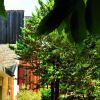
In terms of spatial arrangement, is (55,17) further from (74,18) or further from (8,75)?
(8,75)

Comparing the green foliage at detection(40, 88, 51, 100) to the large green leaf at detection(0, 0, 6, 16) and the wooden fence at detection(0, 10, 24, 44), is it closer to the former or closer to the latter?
the wooden fence at detection(0, 10, 24, 44)

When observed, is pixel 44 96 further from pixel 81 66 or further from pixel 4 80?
pixel 81 66

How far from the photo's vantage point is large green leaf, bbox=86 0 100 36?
999 millimetres

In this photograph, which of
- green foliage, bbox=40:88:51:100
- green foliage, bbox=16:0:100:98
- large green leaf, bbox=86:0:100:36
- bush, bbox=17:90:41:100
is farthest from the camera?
bush, bbox=17:90:41:100

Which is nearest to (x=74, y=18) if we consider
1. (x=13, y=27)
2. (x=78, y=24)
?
(x=78, y=24)

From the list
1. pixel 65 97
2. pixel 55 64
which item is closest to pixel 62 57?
pixel 55 64

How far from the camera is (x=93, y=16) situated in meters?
1.00

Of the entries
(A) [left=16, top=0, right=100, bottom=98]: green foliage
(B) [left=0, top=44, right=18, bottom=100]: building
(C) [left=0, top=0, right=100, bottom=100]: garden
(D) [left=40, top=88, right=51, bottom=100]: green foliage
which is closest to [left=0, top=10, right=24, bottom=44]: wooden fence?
(B) [left=0, top=44, right=18, bottom=100]: building

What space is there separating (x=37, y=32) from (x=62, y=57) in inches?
497

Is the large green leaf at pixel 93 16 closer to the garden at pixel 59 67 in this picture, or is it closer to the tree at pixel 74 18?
the tree at pixel 74 18

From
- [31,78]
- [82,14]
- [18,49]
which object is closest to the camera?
[82,14]

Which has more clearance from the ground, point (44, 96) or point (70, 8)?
point (70, 8)

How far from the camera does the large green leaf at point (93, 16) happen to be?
999 mm

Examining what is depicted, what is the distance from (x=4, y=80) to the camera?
62.7ft
